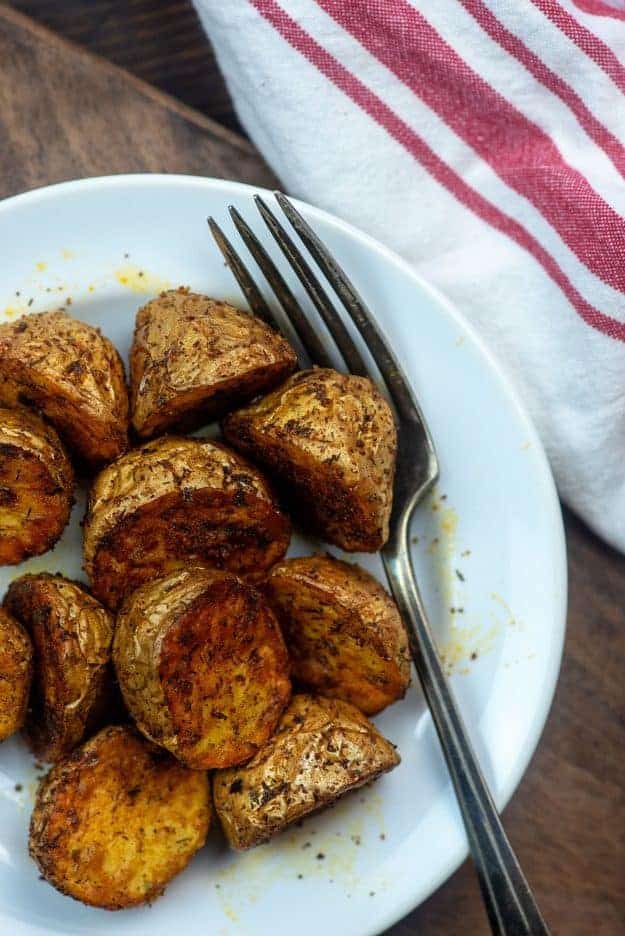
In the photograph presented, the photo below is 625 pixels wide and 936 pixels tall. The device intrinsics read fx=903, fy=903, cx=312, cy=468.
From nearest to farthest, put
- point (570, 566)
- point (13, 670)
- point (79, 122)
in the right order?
point (13, 670) < point (79, 122) < point (570, 566)

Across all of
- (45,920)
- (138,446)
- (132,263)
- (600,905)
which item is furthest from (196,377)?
(600,905)

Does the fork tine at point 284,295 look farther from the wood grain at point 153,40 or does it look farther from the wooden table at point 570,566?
the wood grain at point 153,40

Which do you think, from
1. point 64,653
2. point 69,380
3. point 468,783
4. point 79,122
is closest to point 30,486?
point 69,380

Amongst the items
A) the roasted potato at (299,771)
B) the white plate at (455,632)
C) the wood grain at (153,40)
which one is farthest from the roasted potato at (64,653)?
the wood grain at (153,40)

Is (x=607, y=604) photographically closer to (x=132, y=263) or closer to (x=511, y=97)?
(x=511, y=97)

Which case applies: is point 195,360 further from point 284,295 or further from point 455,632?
point 455,632

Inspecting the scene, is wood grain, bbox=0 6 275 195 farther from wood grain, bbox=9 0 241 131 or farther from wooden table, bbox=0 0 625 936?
wood grain, bbox=9 0 241 131

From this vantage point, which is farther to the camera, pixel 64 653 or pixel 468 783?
pixel 468 783
